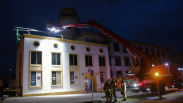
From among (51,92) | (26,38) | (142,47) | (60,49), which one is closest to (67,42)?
(60,49)

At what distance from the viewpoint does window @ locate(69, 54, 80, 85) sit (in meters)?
23.4

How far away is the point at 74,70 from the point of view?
77.9 ft

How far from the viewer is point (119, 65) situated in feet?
106

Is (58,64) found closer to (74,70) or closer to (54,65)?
(54,65)

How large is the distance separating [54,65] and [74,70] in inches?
129

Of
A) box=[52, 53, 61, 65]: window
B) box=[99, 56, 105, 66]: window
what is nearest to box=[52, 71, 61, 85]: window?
box=[52, 53, 61, 65]: window

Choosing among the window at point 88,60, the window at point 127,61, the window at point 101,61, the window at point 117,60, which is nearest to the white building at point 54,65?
the window at point 88,60

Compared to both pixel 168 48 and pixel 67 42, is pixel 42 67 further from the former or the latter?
pixel 168 48

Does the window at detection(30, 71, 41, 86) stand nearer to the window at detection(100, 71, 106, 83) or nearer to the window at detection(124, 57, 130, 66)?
the window at detection(100, 71, 106, 83)

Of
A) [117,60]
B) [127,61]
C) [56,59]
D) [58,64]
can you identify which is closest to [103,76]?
[117,60]

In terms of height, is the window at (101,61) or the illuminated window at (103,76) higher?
the window at (101,61)

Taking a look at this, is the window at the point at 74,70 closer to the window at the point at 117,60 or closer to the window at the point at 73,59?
the window at the point at 73,59

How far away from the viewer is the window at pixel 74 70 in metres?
23.4

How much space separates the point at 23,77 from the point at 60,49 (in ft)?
21.3
